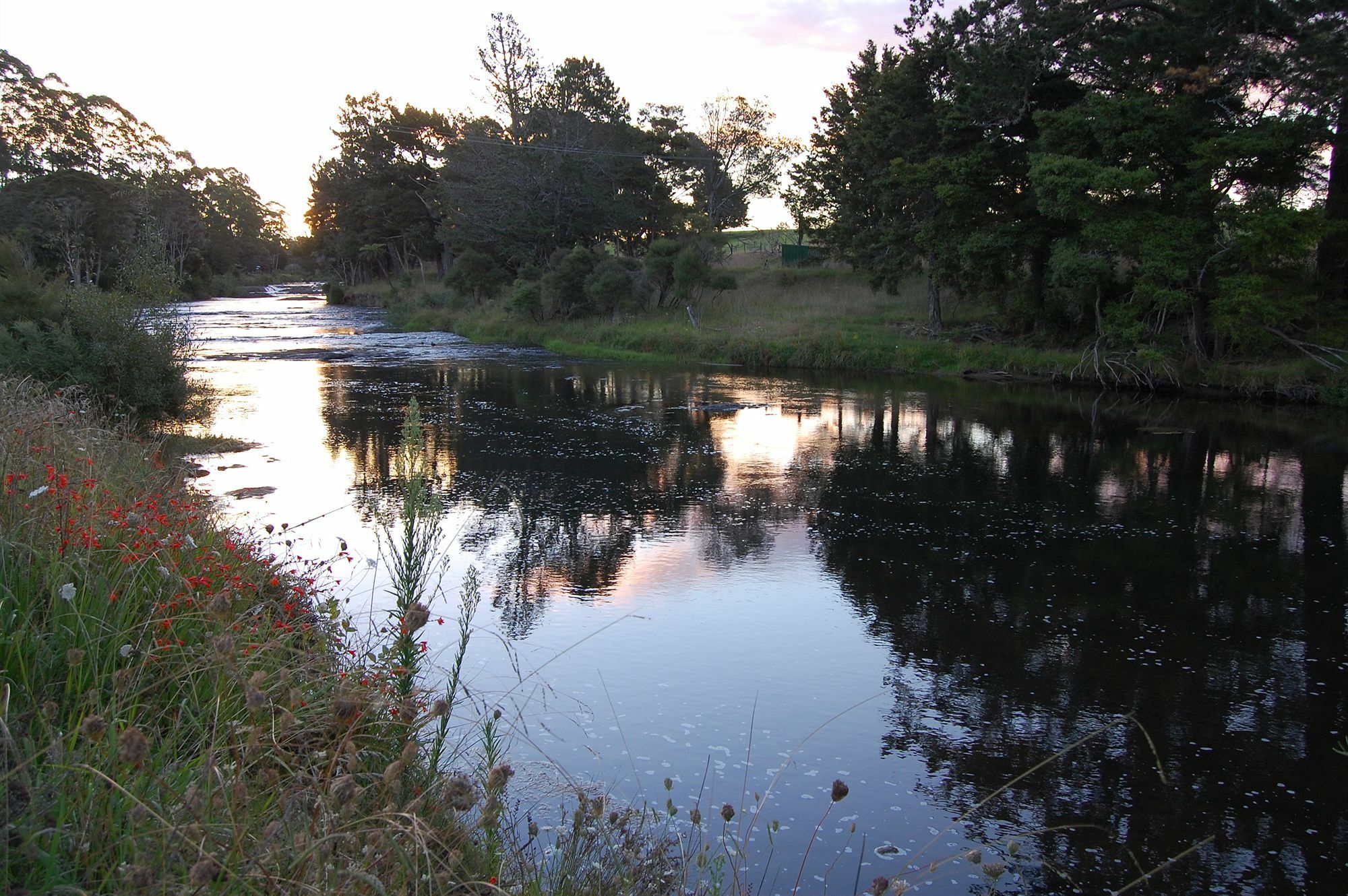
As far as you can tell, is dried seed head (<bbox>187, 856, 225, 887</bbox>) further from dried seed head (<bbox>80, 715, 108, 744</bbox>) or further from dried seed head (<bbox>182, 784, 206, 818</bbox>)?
dried seed head (<bbox>80, 715, 108, 744</bbox>)

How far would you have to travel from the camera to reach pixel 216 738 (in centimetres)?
335

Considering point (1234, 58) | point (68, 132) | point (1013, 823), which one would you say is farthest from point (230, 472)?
point (68, 132)

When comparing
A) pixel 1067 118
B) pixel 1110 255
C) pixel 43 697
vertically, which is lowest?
pixel 43 697

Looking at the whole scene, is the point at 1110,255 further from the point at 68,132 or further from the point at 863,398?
the point at 68,132

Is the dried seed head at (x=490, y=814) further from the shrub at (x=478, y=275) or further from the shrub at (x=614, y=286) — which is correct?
the shrub at (x=478, y=275)

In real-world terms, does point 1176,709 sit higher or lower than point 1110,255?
lower

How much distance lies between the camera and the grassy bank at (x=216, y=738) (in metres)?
2.47

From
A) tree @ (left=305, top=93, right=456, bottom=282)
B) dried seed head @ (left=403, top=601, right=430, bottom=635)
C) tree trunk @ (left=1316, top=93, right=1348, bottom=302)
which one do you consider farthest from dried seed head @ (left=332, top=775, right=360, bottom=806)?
tree @ (left=305, top=93, right=456, bottom=282)

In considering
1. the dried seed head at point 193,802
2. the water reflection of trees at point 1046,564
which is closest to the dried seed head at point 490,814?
the dried seed head at point 193,802

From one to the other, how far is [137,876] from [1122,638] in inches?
291

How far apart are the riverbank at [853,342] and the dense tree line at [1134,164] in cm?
65

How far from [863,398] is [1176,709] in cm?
1600

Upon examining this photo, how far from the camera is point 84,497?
5430 mm

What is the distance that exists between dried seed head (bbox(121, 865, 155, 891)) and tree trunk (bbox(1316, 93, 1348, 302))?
24.9 meters
